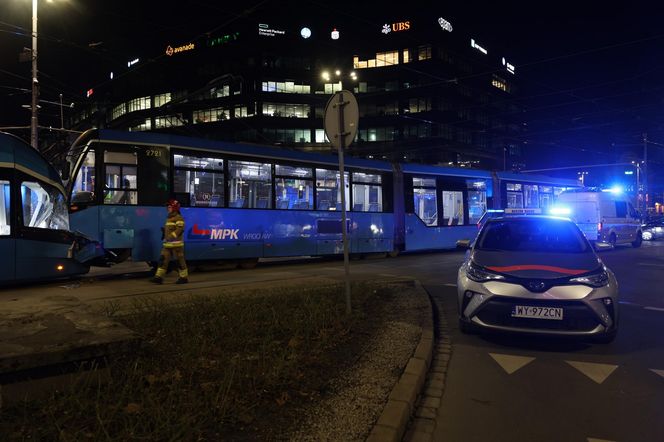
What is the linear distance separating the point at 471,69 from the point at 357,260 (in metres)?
68.8

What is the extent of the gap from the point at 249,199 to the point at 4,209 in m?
5.92

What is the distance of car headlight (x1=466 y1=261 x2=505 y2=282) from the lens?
18.2 ft

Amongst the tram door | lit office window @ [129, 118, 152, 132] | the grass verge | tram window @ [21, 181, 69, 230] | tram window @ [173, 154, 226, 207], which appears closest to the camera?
the grass verge

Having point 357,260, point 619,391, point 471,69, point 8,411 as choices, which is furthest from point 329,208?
point 471,69

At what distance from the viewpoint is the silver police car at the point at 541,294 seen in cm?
521

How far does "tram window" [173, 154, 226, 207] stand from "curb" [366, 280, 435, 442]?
839 centimetres

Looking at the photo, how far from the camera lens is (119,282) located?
1040 cm

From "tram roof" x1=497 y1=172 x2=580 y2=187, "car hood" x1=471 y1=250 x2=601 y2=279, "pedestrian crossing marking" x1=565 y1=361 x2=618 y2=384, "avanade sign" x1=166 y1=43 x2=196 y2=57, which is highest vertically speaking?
"avanade sign" x1=166 y1=43 x2=196 y2=57

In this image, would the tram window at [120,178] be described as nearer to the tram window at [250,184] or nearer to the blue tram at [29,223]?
the blue tram at [29,223]

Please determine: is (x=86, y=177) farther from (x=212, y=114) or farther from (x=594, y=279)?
(x=212, y=114)

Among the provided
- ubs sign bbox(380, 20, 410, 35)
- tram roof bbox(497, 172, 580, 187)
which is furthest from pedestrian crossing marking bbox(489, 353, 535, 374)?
ubs sign bbox(380, 20, 410, 35)

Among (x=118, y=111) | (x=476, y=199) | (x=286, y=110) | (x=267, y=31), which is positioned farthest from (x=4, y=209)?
(x=118, y=111)

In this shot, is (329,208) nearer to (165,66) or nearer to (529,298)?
(529,298)

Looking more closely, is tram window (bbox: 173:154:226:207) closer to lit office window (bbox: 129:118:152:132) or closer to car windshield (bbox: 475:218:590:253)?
car windshield (bbox: 475:218:590:253)
